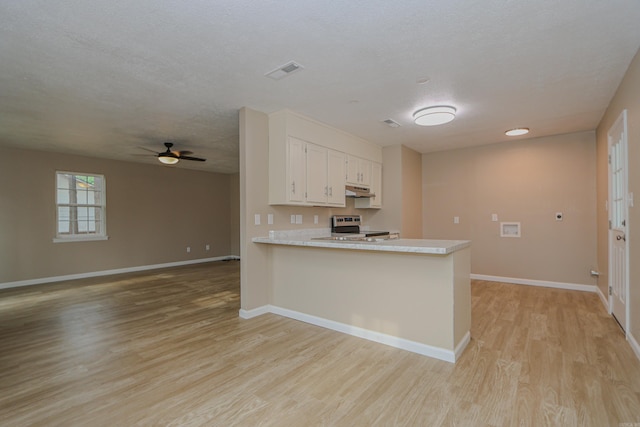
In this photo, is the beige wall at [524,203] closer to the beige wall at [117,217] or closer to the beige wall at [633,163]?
the beige wall at [633,163]

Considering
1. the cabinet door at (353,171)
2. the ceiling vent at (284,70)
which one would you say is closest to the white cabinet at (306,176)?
the cabinet door at (353,171)

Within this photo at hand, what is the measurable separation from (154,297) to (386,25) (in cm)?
466

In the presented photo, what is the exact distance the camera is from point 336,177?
4531mm

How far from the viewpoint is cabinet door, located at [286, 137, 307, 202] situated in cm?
378

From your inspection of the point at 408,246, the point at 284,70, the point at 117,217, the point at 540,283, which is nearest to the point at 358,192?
the point at 408,246

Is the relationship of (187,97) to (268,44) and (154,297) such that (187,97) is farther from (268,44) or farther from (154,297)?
(154,297)

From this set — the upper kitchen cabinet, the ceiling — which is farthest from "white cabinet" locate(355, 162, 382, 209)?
the ceiling

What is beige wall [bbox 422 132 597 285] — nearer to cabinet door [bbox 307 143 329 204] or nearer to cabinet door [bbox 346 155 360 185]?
cabinet door [bbox 346 155 360 185]

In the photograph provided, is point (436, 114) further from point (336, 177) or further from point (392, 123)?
point (336, 177)

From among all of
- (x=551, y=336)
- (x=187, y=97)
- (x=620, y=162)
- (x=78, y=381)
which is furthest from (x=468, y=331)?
(x=187, y=97)

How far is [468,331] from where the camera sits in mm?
2896

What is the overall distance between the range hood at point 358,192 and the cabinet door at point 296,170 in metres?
0.99

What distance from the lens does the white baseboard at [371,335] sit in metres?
2.56

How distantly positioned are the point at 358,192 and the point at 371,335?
2457 millimetres
